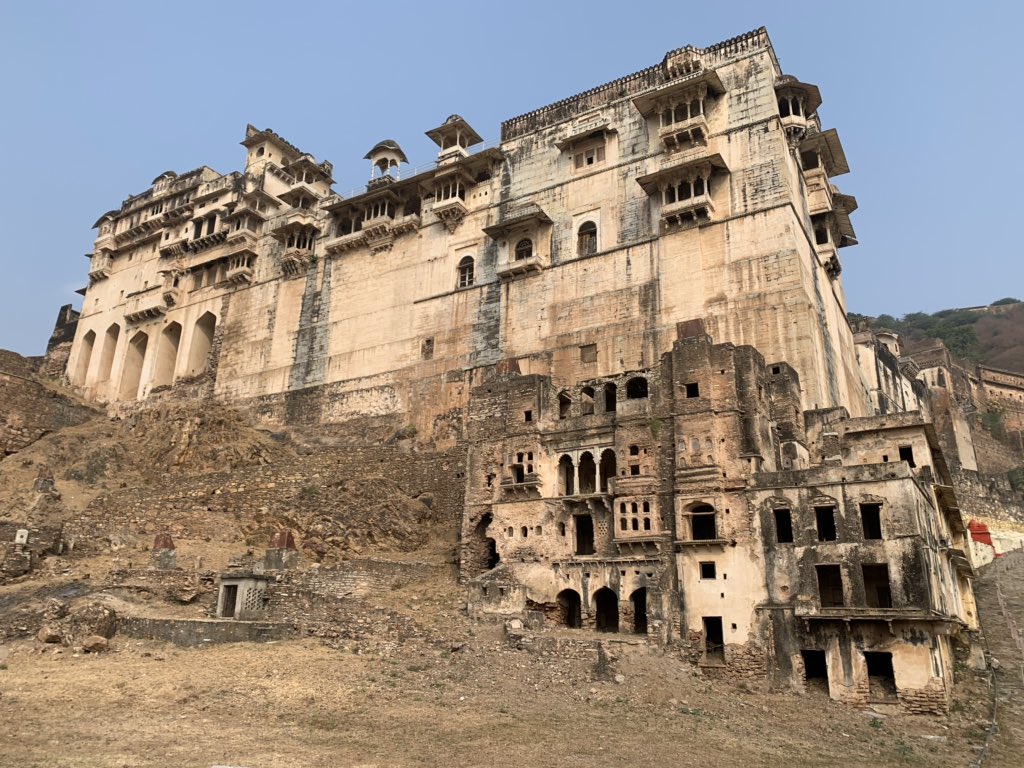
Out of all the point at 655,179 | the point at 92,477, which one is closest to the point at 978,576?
the point at 655,179

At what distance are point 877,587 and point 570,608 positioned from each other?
310 inches

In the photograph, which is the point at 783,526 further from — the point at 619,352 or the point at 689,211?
the point at 689,211

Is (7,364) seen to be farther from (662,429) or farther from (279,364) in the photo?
(662,429)

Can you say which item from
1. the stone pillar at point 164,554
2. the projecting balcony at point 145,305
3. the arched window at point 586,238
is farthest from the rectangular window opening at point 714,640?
the projecting balcony at point 145,305

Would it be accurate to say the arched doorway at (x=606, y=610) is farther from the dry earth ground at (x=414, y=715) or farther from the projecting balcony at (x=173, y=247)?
the projecting balcony at (x=173, y=247)

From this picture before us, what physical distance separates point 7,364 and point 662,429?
37383mm

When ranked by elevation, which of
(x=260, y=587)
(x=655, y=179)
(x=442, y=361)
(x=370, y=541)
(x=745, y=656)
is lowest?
(x=745, y=656)

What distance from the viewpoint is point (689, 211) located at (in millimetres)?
31656

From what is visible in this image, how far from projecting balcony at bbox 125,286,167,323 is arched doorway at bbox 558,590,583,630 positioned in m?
37.3

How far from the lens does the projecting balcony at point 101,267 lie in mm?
A: 54453

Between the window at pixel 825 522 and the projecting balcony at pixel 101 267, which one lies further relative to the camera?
the projecting balcony at pixel 101 267

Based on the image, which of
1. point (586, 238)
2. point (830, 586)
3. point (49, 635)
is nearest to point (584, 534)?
point (830, 586)

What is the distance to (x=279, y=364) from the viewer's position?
42.7 m

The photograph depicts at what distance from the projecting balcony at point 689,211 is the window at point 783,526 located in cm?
1525
